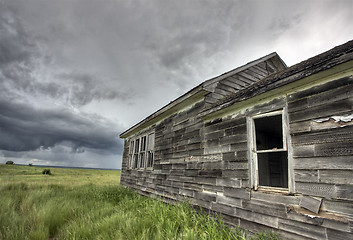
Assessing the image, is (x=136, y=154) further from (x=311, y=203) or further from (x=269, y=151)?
(x=311, y=203)

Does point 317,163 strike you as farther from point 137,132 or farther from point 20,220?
point 137,132

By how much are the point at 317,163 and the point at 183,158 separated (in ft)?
12.9

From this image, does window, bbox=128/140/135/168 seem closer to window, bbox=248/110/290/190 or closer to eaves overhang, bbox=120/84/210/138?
eaves overhang, bbox=120/84/210/138

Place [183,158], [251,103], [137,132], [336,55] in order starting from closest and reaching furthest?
[336,55] < [251,103] < [183,158] < [137,132]

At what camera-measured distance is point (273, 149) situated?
3.45 meters

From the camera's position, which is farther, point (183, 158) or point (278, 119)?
point (183, 158)

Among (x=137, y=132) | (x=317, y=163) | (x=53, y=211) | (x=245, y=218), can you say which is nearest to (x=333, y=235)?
(x=317, y=163)

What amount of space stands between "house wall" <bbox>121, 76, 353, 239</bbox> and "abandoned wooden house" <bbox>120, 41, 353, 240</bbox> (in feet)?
0.04

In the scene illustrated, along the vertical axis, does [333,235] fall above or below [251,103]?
below

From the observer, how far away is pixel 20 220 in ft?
17.1

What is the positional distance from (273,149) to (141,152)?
7634mm

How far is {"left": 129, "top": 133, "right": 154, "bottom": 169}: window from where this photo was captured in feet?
29.9

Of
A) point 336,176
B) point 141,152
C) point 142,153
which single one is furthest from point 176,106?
point 336,176

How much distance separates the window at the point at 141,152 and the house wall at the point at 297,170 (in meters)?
3.81
